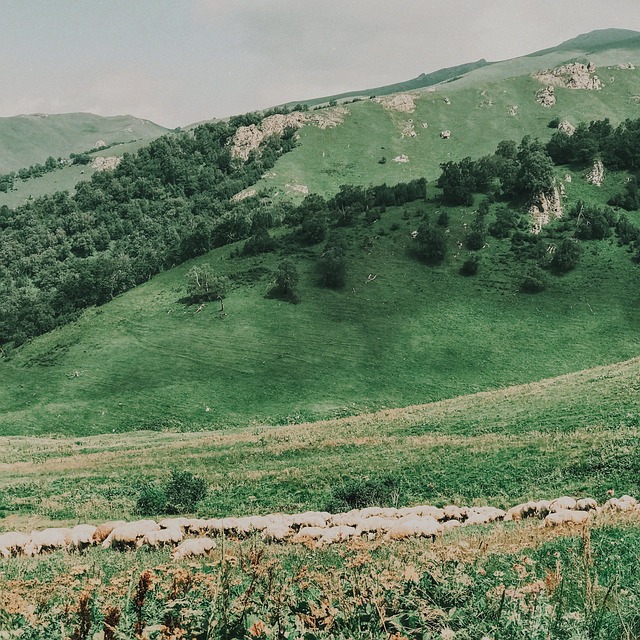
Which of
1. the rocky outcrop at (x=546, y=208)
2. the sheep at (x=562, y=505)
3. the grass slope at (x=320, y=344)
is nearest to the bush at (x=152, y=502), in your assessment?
the sheep at (x=562, y=505)

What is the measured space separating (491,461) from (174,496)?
19.4 metres

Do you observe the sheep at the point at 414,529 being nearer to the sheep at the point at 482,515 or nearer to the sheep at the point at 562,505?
the sheep at the point at 482,515

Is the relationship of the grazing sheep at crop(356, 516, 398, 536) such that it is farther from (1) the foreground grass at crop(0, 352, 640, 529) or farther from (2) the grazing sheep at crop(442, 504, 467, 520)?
(1) the foreground grass at crop(0, 352, 640, 529)

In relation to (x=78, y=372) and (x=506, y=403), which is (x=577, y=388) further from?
(x=78, y=372)

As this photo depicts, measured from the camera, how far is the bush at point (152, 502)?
98.0 ft

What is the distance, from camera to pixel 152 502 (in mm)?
30094

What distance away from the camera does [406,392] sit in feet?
277

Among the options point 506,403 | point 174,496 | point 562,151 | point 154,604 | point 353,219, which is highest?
point 562,151

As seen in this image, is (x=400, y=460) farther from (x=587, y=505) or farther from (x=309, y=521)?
(x=587, y=505)

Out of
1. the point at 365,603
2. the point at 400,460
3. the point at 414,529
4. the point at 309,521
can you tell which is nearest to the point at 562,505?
the point at 414,529

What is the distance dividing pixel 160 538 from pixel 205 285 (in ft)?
314

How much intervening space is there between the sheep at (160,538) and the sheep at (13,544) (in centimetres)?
515

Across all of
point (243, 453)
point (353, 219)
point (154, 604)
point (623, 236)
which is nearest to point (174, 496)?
point (243, 453)

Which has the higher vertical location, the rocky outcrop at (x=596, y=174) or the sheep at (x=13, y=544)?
the rocky outcrop at (x=596, y=174)
